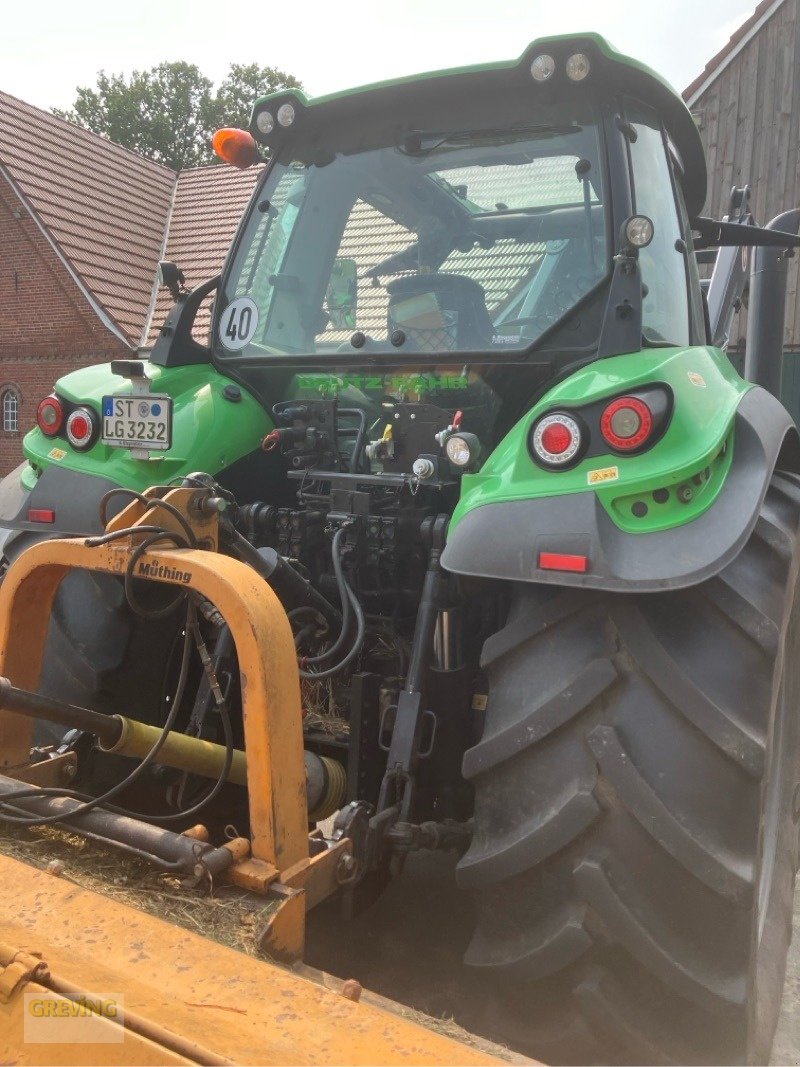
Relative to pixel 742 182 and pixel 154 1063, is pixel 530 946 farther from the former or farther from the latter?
pixel 742 182

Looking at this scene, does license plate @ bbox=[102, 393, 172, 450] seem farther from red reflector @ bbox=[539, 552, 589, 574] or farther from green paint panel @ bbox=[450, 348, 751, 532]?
red reflector @ bbox=[539, 552, 589, 574]

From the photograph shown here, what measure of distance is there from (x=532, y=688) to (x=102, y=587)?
1.32 meters

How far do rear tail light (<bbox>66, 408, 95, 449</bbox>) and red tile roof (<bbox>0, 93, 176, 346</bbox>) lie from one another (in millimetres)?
14726

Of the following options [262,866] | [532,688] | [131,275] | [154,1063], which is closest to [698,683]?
[532,688]

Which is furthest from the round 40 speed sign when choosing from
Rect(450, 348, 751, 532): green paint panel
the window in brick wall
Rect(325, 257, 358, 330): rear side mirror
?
the window in brick wall

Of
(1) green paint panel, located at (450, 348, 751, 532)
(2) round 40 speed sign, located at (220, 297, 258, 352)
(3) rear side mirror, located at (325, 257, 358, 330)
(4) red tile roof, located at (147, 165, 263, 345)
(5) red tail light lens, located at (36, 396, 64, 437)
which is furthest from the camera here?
(4) red tile roof, located at (147, 165, 263, 345)

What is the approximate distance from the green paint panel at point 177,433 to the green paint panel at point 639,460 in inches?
41.2

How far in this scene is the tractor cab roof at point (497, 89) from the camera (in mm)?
2572

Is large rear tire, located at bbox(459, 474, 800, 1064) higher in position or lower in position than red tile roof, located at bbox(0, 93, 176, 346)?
lower

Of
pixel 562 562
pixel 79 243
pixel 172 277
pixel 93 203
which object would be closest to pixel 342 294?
pixel 172 277

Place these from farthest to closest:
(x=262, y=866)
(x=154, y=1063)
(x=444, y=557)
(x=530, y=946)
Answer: (x=444, y=557) → (x=530, y=946) → (x=262, y=866) → (x=154, y=1063)

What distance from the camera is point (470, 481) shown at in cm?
215

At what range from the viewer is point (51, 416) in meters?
2.90

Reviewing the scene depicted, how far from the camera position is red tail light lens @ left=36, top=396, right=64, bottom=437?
2889 millimetres
